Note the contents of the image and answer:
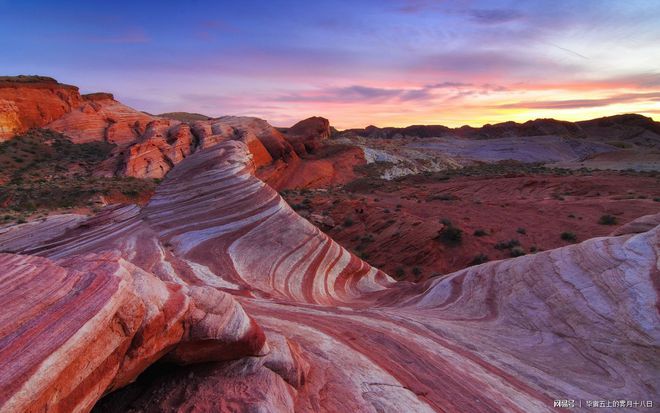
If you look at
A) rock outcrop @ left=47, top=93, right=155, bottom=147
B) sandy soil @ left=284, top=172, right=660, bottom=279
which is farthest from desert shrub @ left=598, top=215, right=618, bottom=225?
rock outcrop @ left=47, top=93, right=155, bottom=147

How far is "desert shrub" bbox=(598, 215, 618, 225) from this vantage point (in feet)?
63.1

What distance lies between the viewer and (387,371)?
4672mm

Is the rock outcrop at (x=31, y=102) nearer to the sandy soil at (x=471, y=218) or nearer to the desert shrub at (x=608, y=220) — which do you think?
the sandy soil at (x=471, y=218)

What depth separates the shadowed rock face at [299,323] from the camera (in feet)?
9.58

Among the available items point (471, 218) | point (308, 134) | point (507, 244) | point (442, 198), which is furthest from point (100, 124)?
point (507, 244)

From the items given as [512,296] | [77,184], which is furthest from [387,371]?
[77,184]

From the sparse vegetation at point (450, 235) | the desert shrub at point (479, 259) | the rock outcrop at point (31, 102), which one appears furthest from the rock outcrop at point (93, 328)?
the rock outcrop at point (31, 102)

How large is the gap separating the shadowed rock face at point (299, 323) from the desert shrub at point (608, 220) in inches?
567

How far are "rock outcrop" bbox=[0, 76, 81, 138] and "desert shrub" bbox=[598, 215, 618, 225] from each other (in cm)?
5492

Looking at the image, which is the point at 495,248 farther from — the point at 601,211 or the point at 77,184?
the point at 77,184

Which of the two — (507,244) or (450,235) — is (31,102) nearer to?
(450,235)

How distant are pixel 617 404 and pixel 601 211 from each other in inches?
831

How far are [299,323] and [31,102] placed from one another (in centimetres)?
5963

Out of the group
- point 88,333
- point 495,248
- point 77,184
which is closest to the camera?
point 88,333
